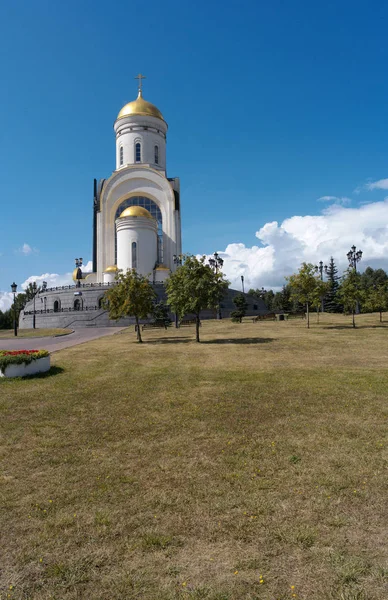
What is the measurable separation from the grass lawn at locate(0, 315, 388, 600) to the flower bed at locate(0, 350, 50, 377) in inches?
87.0

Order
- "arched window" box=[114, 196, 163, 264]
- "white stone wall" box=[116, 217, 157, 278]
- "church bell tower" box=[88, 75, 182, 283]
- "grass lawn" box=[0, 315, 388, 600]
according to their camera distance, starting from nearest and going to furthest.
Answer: "grass lawn" box=[0, 315, 388, 600], "white stone wall" box=[116, 217, 157, 278], "church bell tower" box=[88, 75, 182, 283], "arched window" box=[114, 196, 163, 264]

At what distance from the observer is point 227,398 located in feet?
34.6

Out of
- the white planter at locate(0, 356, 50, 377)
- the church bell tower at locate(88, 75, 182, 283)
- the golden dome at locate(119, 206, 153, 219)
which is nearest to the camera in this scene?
the white planter at locate(0, 356, 50, 377)

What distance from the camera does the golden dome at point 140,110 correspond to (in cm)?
6275

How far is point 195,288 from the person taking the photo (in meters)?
23.6

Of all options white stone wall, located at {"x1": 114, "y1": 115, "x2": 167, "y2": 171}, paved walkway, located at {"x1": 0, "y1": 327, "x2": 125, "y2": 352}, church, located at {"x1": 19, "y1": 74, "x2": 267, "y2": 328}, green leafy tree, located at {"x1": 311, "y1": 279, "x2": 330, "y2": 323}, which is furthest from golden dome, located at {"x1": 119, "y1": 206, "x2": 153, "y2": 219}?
green leafy tree, located at {"x1": 311, "y1": 279, "x2": 330, "y2": 323}

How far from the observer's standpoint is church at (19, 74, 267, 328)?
56062mm

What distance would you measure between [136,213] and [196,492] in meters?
53.0

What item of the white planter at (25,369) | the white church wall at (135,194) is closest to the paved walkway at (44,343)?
the white planter at (25,369)

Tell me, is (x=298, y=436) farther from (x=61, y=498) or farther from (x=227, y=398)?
(x=61, y=498)

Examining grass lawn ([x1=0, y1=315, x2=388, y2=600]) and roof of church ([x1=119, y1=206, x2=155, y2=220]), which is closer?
grass lawn ([x1=0, y1=315, x2=388, y2=600])

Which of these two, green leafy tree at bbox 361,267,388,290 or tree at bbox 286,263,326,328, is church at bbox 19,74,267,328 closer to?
tree at bbox 286,263,326,328

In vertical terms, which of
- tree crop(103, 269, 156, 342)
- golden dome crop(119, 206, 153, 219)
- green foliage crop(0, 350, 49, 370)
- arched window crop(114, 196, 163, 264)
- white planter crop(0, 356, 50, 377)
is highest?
arched window crop(114, 196, 163, 264)

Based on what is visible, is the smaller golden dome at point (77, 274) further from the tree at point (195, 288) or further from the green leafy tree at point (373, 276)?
the green leafy tree at point (373, 276)
